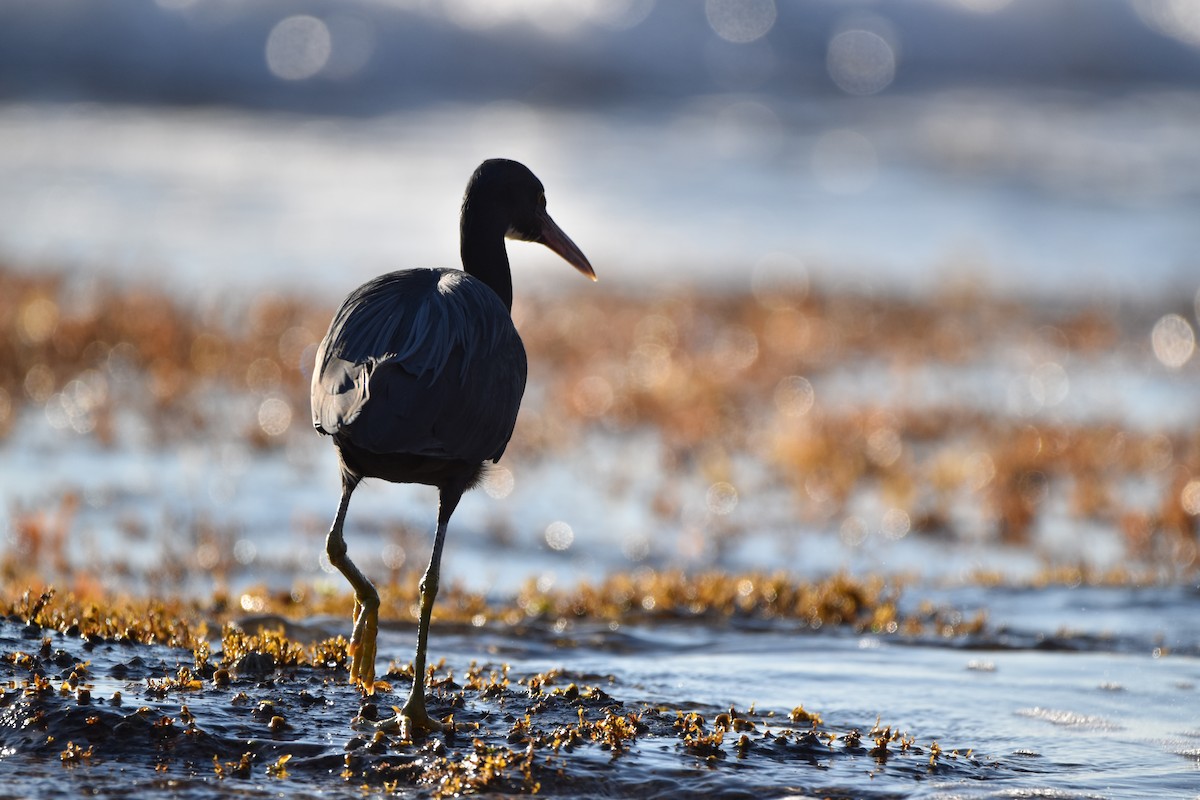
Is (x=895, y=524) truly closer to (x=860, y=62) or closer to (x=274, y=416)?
(x=274, y=416)

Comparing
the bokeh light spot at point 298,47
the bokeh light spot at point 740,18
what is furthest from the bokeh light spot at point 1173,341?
the bokeh light spot at point 740,18

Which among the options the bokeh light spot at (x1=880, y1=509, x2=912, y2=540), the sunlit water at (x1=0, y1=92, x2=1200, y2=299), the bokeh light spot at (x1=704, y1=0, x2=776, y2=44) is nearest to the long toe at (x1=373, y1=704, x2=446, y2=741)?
the bokeh light spot at (x1=880, y1=509, x2=912, y2=540)

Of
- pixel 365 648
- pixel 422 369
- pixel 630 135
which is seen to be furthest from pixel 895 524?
pixel 630 135

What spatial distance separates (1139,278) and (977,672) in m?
19.0

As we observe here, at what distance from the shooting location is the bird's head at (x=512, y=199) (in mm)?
6840

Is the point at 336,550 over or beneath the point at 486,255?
beneath

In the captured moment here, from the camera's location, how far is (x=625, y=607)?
841 centimetres

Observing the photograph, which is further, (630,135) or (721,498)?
(630,135)

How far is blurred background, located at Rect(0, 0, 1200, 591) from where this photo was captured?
10.6m

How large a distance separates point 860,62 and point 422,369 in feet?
206

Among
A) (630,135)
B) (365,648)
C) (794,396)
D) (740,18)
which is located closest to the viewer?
(365,648)

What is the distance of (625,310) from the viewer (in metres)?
19.2

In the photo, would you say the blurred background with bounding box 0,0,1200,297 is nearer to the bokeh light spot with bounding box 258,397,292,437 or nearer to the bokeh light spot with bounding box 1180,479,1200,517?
the bokeh light spot with bounding box 258,397,292,437

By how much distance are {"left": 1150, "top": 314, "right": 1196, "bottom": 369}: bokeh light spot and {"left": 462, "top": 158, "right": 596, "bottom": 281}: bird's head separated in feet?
38.6
